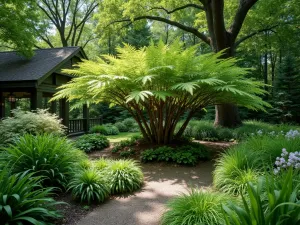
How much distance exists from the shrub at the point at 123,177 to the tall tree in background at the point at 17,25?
29.3ft

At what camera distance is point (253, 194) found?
2.01 m

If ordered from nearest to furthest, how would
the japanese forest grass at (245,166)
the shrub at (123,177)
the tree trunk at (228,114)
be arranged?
the japanese forest grass at (245,166) < the shrub at (123,177) < the tree trunk at (228,114)

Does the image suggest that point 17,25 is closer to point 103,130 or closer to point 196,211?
point 103,130

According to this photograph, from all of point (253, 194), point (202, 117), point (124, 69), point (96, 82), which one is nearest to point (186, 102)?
point (124, 69)

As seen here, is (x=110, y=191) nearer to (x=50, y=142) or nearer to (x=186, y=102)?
(x=50, y=142)

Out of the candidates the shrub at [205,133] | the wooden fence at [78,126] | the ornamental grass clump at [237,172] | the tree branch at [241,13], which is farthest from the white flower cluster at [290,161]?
the wooden fence at [78,126]

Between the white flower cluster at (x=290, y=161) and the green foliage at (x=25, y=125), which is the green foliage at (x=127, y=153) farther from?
the white flower cluster at (x=290, y=161)

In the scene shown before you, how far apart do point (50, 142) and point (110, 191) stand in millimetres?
1451

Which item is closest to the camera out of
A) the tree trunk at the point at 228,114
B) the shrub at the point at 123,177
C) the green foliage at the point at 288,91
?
the shrub at the point at 123,177

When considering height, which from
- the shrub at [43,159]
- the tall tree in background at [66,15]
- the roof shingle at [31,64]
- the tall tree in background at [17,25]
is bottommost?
the shrub at [43,159]

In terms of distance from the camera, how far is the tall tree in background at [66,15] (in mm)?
24297

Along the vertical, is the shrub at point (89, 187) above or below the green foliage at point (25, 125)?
below

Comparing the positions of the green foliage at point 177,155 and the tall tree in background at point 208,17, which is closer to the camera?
the green foliage at point 177,155

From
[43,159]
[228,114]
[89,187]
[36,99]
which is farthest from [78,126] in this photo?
[89,187]
